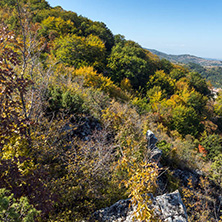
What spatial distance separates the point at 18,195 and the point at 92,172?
1.93 meters

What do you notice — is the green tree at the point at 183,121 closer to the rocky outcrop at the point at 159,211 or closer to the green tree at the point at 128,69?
the green tree at the point at 128,69

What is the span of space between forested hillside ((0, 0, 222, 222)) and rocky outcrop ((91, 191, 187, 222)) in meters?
0.33

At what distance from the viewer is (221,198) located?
26.3 ft

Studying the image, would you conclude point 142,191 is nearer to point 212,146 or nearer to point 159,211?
point 159,211

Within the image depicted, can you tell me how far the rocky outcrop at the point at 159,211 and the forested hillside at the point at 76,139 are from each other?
13.2 inches

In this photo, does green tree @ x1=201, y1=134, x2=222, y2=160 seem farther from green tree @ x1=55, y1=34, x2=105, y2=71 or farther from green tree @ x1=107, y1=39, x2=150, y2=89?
green tree @ x1=55, y1=34, x2=105, y2=71

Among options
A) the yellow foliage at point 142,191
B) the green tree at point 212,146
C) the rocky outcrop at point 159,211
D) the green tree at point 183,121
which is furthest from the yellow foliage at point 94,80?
the green tree at point 212,146

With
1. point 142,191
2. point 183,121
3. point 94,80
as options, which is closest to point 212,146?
point 183,121

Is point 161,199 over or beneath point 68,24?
beneath

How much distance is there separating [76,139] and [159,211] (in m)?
4.28

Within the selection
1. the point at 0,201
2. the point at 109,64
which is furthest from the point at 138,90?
the point at 0,201

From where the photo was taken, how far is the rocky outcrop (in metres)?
2.92

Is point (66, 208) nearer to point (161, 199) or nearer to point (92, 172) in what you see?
point (92, 172)

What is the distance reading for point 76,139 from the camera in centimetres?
642
